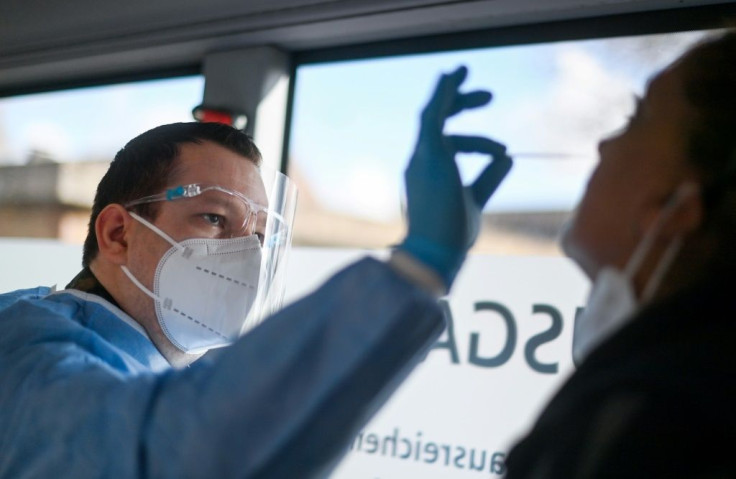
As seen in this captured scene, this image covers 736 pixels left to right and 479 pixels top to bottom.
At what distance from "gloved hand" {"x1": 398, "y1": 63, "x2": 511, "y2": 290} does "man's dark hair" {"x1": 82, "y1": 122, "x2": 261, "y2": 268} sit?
2.01ft

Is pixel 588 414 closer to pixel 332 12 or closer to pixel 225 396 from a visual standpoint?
pixel 225 396

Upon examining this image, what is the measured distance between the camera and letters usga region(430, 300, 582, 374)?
2.08 m

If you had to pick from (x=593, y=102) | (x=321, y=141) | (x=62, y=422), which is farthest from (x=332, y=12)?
(x=62, y=422)

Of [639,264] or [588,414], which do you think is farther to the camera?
[639,264]

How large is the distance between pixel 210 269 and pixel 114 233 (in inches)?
7.9

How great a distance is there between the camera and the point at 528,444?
25.8 inches

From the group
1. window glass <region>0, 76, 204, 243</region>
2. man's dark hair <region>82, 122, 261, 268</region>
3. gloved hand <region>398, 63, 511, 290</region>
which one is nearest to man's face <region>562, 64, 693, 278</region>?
gloved hand <region>398, 63, 511, 290</region>

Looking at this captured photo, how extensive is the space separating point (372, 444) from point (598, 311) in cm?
167

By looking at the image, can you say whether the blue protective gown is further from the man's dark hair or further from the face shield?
the man's dark hair

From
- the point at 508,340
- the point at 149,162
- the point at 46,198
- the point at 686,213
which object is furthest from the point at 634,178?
the point at 46,198

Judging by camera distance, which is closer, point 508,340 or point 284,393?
point 284,393

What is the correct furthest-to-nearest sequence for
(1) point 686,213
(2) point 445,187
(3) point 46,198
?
(3) point 46,198 → (2) point 445,187 → (1) point 686,213

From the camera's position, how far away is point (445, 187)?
85 cm

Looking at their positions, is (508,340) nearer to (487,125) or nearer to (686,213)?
(487,125)
